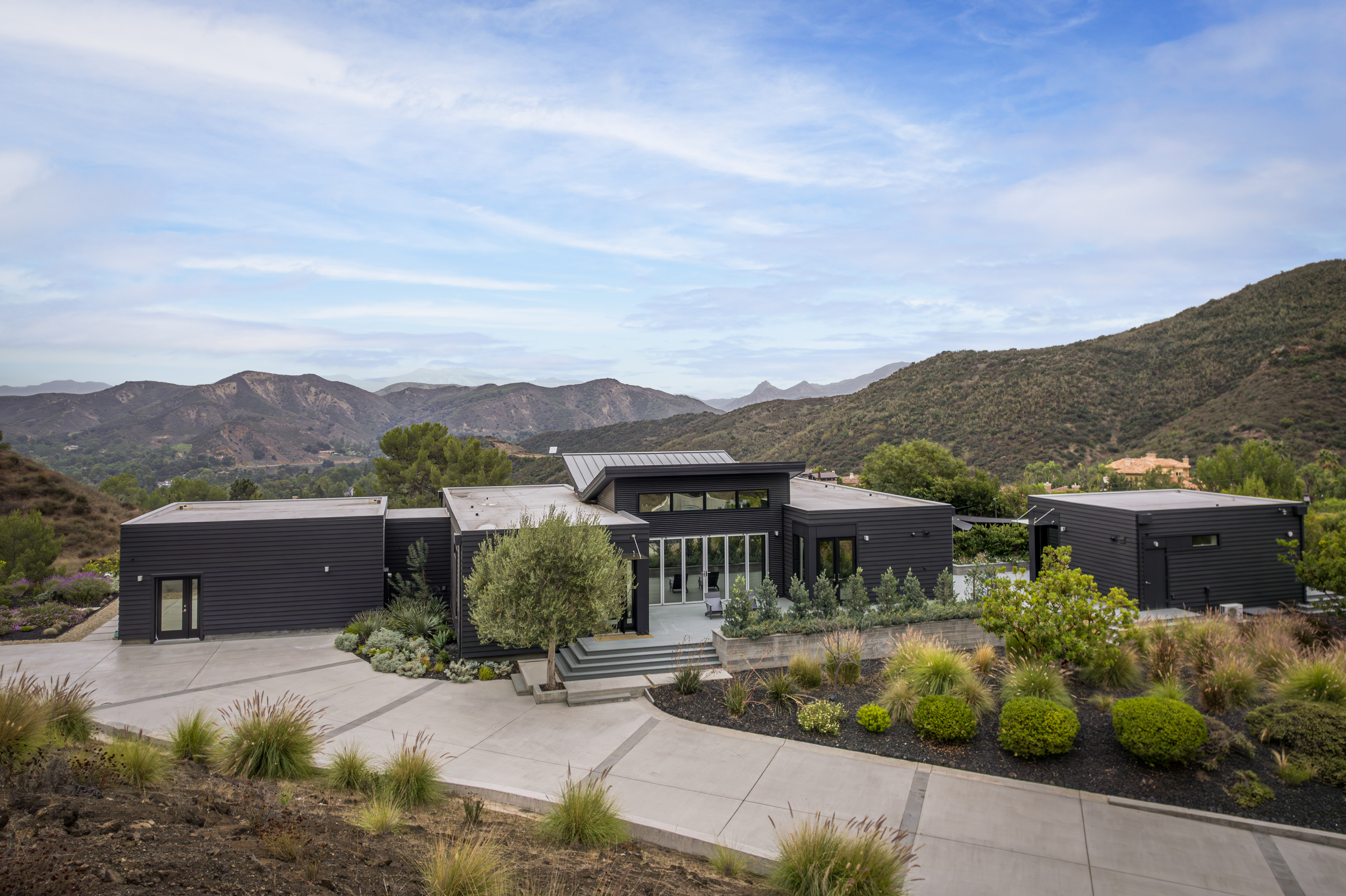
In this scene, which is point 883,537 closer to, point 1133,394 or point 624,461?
point 624,461

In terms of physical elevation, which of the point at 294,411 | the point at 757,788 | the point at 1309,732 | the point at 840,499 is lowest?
the point at 757,788

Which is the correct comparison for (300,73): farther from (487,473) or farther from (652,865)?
(487,473)

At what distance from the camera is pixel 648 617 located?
47.9 ft

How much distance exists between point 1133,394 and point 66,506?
66.9 meters

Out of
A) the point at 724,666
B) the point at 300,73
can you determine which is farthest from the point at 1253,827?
the point at 300,73

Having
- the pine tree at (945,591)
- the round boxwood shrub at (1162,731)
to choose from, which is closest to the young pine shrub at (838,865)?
the round boxwood shrub at (1162,731)

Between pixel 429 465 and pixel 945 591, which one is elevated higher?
pixel 429 465

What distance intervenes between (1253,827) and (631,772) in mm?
7182

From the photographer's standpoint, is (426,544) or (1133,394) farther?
(1133,394)

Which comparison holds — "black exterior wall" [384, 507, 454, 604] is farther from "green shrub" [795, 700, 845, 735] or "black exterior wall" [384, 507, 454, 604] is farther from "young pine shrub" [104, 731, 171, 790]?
"young pine shrub" [104, 731, 171, 790]

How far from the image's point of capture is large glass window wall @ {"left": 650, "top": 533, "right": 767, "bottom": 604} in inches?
663

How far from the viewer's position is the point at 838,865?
5301 mm

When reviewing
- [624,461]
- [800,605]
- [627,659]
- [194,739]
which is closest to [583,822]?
[194,739]

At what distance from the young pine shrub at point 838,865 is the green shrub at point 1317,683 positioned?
25.7 ft
